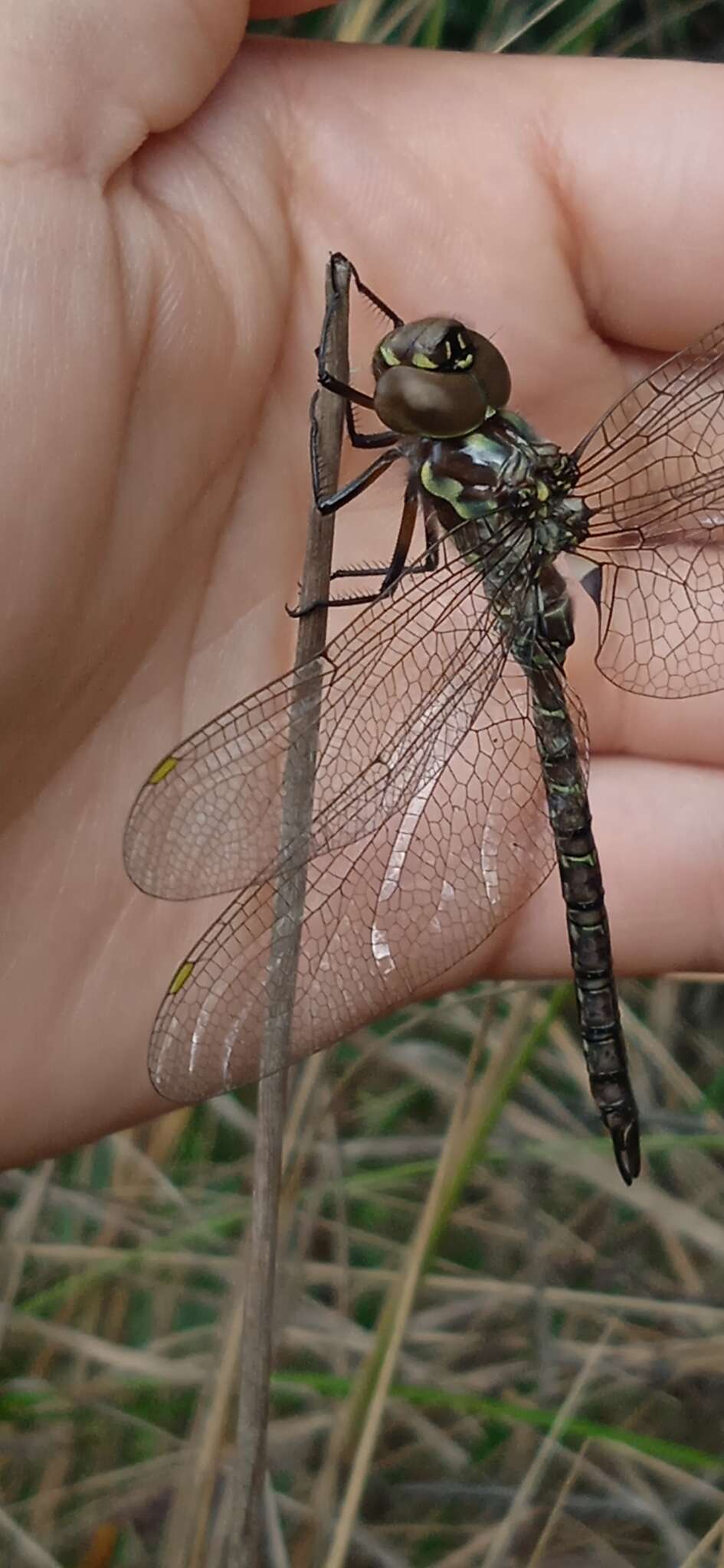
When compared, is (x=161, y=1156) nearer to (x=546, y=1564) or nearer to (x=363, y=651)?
(x=546, y=1564)

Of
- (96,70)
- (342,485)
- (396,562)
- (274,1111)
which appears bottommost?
(274,1111)

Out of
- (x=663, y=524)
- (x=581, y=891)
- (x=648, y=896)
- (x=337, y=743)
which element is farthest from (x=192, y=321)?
(x=648, y=896)

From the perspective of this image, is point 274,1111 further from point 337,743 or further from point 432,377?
point 432,377

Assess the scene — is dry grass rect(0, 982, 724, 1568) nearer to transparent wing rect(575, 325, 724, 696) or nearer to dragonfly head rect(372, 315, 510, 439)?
transparent wing rect(575, 325, 724, 696)

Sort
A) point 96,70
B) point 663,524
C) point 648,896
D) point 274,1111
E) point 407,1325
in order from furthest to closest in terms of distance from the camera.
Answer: point 648,896 < point 407,1325 < point 663,524 < point 96,70 < point 274,1111

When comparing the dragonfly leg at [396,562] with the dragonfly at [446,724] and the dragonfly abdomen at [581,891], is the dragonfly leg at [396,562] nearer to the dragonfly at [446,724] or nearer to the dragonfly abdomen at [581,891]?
the dragonfly at [446,724]

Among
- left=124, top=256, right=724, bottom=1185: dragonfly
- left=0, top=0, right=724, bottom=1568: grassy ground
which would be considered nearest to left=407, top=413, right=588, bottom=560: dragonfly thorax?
left=124, top=256, right=724, bottom=1185: dragonfly

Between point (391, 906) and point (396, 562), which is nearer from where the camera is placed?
point (396, 562)

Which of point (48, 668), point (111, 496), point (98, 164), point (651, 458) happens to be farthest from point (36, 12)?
point (651, 458)

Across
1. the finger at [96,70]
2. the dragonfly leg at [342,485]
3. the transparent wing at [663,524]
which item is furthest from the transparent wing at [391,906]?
the finger at [96,70]
